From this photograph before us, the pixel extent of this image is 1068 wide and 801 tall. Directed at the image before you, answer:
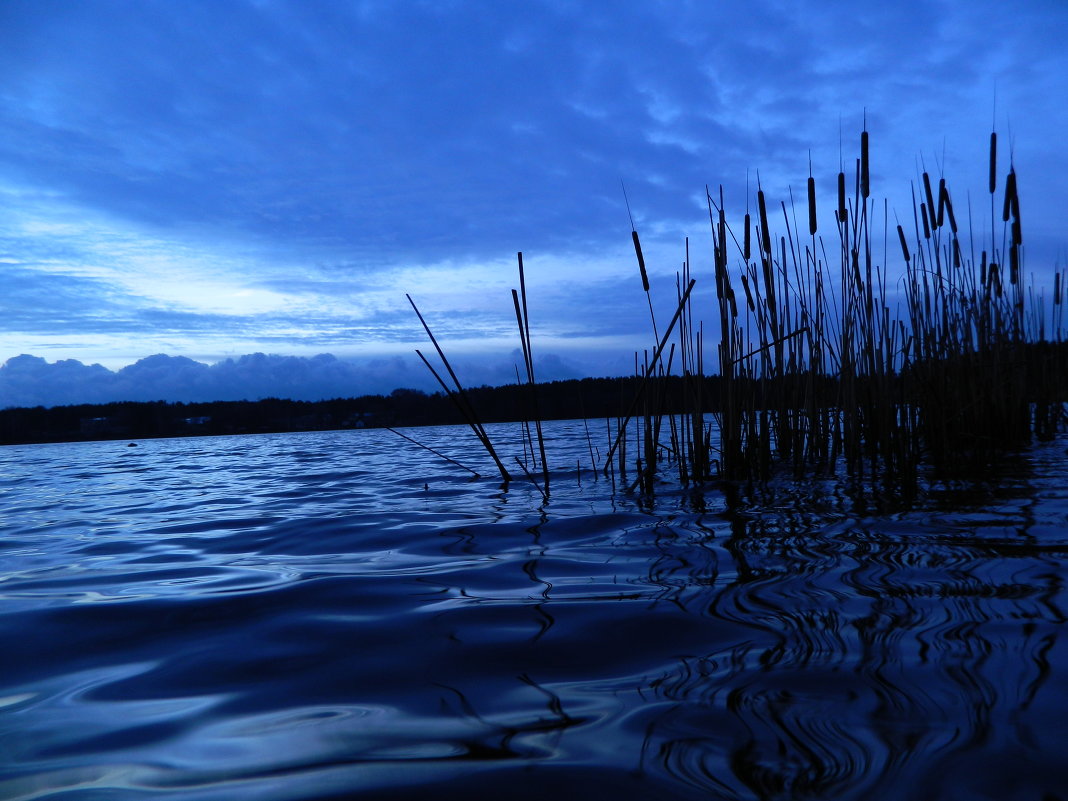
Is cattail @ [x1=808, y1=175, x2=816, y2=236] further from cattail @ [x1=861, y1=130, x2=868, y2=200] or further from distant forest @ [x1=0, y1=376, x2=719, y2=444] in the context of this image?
distant forest @ [x1=0, y1=376, x2=719, y2=444]

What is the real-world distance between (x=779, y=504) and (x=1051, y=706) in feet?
8.47

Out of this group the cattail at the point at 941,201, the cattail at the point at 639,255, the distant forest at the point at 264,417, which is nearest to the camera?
the cattail at the point at 639,255

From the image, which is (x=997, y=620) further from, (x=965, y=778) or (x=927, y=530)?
(x=927, y=530)

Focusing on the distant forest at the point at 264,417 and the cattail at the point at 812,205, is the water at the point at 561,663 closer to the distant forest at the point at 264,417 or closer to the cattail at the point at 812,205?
the cattail at the point at 812,205

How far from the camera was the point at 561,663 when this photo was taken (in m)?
1.48

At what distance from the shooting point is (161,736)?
122 centimetres

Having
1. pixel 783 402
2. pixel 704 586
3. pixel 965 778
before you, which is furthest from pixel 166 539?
pixel 783 402

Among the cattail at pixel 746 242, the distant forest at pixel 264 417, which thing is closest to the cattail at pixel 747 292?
the cattail at pixel 746 242

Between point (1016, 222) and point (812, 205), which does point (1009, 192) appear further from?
point (812, 205)

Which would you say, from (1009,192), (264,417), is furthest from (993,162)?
(264,417)

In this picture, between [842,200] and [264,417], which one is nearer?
[842,200]

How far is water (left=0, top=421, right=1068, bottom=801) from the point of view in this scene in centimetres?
102

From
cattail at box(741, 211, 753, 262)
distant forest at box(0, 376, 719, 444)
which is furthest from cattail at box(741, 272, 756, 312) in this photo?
distant forest at box(0, 376, 719, 444)

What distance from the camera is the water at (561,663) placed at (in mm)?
1021
